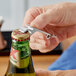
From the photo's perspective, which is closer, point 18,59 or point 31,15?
point 18,59

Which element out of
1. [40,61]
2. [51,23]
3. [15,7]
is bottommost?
[40,61]

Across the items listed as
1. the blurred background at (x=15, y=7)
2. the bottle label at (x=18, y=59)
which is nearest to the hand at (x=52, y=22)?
the bottle label at (x=18, y=59)

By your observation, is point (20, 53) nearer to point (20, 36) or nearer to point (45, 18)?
point (20, 36)

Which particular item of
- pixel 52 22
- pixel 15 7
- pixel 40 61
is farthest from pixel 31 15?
pixel 15 7

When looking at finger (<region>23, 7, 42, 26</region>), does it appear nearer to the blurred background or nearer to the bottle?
the bottle

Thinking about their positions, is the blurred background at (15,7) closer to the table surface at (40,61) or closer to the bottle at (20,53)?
the table surface at (40,61)

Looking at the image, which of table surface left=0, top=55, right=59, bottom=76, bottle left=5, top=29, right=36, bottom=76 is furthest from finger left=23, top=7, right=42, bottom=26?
table surface left=0, top=55, right=59, bottom=76

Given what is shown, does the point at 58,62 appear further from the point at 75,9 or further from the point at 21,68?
the point at 21,68
